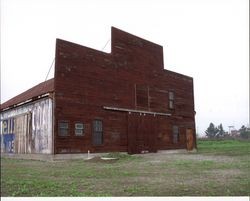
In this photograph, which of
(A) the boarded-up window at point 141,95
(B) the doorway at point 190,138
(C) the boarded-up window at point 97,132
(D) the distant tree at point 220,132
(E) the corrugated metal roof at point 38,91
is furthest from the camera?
(D) the distant tree at point 220,132

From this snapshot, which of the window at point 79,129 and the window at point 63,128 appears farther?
the window at point 79,129

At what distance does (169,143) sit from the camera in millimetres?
28859

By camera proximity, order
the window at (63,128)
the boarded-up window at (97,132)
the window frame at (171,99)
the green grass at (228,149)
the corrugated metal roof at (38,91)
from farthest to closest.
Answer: the window frame at (171,99)
the green grass at (228,149)
the boarded-up window at (97,132)
the corrugated metal roof at (38,91)
the window at (63,128)

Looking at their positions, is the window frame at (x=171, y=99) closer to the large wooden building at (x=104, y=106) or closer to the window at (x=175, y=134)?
the large wooden building at (x=104, y=106)

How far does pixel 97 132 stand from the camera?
22969mm

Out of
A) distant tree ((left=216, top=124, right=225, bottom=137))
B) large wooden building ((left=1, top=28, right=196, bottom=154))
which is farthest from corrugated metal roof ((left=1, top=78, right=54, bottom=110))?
distant tree ((left=216, top=124, right=225, bottom=137))

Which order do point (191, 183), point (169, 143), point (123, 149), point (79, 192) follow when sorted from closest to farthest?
point (79, 192)
point (191, 183)
point (123, 149)
point (169, 143)

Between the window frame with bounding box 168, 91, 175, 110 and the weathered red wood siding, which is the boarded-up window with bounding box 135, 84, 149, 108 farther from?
the window frame with bounding box 168, 91, 175, 110

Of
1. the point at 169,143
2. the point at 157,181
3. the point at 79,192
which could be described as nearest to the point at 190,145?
the point at 169,143

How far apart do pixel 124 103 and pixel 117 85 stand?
58.6 inches

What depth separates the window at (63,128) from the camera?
20681 mm

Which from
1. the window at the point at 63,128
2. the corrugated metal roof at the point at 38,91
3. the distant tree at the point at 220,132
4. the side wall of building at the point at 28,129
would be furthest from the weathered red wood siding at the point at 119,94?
the distant tree at the point at 220,132

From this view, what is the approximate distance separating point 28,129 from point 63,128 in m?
4.26

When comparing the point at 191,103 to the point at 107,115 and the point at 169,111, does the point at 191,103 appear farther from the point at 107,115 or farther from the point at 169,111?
the point at 107,115
